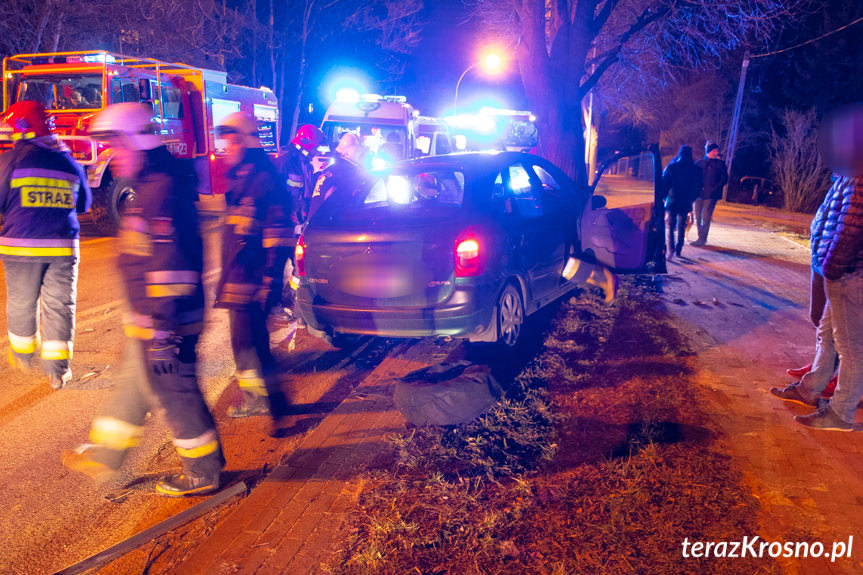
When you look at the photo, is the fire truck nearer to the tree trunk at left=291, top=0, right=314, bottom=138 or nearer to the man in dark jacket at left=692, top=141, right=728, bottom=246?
the man in dark jacket at left=692, top=141, right=728, bottom=246

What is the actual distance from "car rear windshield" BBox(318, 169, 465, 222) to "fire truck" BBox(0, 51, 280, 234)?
4969 mm

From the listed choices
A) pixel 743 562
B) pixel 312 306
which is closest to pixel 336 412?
pixel 312 306

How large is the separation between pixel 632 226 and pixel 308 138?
4284 millimetres

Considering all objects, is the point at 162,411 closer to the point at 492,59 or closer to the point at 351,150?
the point at 351,150

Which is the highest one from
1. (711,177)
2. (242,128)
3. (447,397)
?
(242,128)

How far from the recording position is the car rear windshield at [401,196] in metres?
4.84

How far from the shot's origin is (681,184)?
954cm

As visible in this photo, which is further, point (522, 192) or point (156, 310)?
point (522, 192)

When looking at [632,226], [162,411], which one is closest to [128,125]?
[162,411]

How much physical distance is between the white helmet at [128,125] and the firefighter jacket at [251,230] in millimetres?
852

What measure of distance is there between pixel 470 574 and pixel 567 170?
8794 millimetres

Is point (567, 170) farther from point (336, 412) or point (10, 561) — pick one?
point (10, 561)

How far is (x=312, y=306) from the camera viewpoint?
485 centimetres

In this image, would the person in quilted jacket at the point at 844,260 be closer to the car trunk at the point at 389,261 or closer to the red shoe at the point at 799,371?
the red shoe at the point at 799,371
